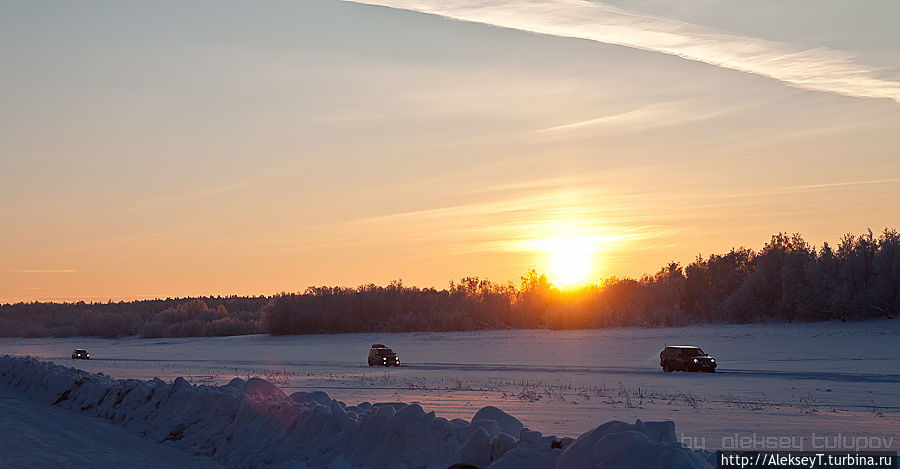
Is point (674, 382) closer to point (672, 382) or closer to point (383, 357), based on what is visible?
point (672, 382)

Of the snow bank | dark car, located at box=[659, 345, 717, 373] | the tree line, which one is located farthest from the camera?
the tree line

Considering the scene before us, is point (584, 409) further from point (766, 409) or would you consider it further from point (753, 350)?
point (753, 350)

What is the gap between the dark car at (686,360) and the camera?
42.2 metres

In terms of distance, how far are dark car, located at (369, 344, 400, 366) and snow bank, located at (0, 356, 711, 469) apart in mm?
32120

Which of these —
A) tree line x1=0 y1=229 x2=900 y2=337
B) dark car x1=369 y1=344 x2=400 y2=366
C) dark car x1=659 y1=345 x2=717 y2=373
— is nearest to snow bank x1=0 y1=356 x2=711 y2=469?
dark car x1=659 y1=345 x2=717 y2=373

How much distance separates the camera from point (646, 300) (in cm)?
9762

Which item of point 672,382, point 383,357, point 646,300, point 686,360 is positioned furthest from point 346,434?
point 646,300

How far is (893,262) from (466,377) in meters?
53.4

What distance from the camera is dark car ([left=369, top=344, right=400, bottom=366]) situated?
174 ft

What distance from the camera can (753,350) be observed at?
56.9 metres

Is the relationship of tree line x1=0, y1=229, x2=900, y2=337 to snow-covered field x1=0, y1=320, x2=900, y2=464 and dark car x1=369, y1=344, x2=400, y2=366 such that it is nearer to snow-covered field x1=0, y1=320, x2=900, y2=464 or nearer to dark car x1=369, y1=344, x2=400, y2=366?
snow-covered field x1=0, y1=320, x2=900, y2=464

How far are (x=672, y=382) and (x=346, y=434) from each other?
78.1ft

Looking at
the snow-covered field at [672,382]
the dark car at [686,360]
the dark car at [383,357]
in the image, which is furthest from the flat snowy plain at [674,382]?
the dark car at [383,357]

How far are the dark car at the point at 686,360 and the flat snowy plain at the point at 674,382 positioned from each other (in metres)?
0.90
